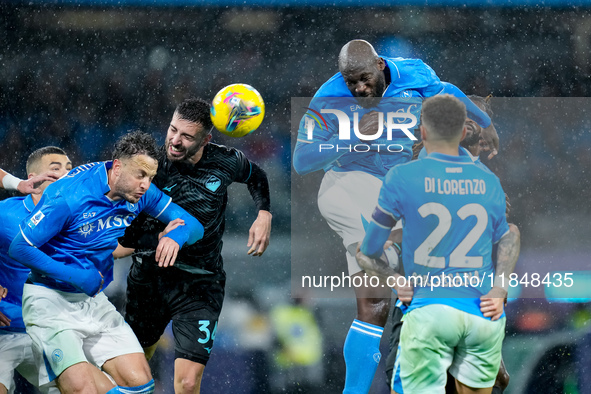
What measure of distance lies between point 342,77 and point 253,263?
1.76 m

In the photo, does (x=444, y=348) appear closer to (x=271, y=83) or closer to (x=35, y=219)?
(x=35, y=219)

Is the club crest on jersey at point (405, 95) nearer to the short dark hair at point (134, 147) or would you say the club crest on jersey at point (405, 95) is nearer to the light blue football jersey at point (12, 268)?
the short dark hair at point (134, 147)

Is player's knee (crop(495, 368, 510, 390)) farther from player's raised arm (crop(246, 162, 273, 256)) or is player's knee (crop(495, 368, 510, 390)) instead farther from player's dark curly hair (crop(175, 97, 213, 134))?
player's dark curly hair (crop(175, 97, 213, 134))

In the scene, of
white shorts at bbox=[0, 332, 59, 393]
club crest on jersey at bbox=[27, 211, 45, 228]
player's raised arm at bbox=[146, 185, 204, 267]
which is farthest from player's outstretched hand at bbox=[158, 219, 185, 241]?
white shorts at bbox=[0, 332, 59, 393]

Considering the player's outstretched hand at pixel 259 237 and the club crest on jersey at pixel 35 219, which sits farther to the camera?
the player's outstretched hand at pixel 259 237

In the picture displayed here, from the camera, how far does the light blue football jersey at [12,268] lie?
3635mm

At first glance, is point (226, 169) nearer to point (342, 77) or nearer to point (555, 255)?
point (342, 77)

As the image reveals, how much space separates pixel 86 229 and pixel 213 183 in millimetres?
776

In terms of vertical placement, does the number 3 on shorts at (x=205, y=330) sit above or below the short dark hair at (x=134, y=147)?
below

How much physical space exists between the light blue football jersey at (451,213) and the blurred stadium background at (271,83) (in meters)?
1.77

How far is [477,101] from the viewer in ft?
13.2

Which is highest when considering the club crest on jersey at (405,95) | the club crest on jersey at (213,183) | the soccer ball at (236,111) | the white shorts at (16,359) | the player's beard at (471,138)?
the club crest on jersey at (405,95)

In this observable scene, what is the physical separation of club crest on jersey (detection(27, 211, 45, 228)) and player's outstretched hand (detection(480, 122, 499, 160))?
230cm

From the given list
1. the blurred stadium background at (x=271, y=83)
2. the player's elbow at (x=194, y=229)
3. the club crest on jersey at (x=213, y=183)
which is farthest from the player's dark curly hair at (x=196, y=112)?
the blurred stadium background at (x=271, y=83)
